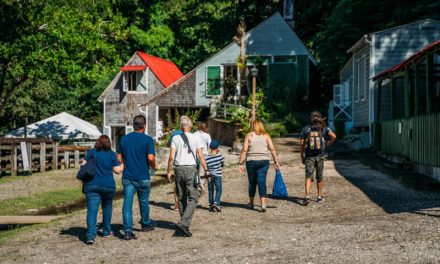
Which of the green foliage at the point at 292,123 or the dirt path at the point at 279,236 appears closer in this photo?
the dirt path at the point at 279,236

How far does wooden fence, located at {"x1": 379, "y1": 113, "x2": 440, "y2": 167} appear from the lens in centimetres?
1553

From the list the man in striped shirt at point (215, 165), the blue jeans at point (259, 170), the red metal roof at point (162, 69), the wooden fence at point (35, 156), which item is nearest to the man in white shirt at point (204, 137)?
the man in striped shirt at point (215, 165)

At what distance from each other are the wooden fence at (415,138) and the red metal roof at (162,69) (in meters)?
23.1

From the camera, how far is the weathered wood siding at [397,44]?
24062 mm

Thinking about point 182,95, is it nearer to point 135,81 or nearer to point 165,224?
point 135,81

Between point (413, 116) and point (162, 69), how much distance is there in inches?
1136

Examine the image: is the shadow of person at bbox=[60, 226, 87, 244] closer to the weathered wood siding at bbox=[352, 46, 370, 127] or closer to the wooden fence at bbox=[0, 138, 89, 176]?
the wooden fence at bbox=[0, 138, 89, 176]

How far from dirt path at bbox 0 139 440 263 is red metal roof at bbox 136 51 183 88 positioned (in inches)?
1125

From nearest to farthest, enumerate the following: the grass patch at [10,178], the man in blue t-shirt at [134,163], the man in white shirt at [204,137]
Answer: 1. the man in blue t-shirt at [134,163]
2. the man in white shirt at [204,137]
3. the grass patch at [10,178]

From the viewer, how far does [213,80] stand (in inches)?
1572

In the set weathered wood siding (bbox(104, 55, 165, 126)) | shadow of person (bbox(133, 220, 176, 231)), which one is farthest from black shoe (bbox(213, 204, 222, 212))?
weathered wood siding (bbox(104, 55, 165, 126))

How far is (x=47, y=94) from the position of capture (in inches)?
1860

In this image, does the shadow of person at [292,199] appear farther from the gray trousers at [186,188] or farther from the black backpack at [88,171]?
the black backpack at [88,171]

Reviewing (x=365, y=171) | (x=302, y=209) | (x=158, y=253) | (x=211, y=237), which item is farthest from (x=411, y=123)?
(x=158, y=253)
